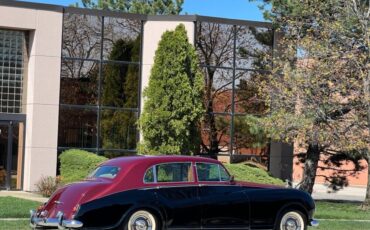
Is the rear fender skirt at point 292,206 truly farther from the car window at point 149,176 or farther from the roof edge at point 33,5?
the roof edge at point 33,5

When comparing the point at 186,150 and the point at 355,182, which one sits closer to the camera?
the point at 186,150

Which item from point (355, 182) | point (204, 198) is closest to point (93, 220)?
point (204, 198)

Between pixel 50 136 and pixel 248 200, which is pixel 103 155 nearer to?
pixel 50 136

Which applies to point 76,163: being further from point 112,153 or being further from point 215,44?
point 215,44

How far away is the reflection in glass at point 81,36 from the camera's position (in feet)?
79.2

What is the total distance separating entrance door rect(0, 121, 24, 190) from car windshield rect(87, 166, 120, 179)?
40.2 ft

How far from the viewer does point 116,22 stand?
24.8 meters

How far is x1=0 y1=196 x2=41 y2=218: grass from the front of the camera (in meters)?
15.5

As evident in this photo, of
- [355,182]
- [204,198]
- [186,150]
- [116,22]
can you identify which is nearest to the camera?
[204,198]

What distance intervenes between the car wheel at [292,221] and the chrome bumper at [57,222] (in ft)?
12.9

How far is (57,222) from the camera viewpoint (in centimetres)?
1086

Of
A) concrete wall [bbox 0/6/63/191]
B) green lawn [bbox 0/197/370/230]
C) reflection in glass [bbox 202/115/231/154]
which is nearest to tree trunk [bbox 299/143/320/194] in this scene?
reflection in glass [bbox 202/115/231/154]

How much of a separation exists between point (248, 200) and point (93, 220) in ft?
9.71

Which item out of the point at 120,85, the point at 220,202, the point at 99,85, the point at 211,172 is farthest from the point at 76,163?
the point at 220,202
